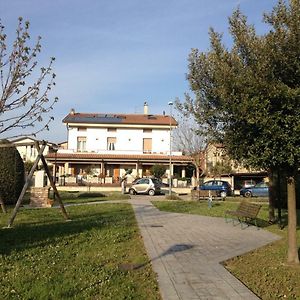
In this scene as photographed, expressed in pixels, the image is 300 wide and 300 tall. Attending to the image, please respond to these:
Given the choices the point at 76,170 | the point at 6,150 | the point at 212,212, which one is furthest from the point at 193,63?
the point at 76,170

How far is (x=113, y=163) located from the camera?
176 ft

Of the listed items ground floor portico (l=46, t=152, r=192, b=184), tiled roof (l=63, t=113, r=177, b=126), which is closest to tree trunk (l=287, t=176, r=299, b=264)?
ground floor portico (l=46, t=152, r=192, b=184)

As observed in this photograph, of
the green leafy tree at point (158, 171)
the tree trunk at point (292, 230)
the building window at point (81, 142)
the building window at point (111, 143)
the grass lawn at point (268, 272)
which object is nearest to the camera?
the grass lawn at point (268, 272)

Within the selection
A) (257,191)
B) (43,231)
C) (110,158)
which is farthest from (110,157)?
(43,231)

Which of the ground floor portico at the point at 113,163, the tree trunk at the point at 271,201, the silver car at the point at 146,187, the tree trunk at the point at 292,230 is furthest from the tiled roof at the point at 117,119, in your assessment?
the tree trunk at the point at 292,230

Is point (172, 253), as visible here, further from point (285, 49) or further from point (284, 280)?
point (285, 49)

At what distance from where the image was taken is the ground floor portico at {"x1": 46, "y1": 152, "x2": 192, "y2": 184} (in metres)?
52.3

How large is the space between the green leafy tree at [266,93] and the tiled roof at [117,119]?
155ft

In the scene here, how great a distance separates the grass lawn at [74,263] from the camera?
5.78 meters

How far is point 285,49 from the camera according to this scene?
735cm

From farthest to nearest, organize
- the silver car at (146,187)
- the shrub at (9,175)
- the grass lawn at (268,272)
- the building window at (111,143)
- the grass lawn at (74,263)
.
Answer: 1. the building window at (111,143)
2. the silver car at (146,187)
3. the shrub at (9,175)
4. the grass lawn at (268,272)
5. the grass lawn at (74,263)

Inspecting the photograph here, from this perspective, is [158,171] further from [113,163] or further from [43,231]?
[43,231]

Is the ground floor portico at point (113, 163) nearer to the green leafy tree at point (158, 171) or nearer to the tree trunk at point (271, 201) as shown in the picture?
the green leafy tree at point (158, 171)

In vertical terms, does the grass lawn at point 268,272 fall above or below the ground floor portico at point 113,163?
below
